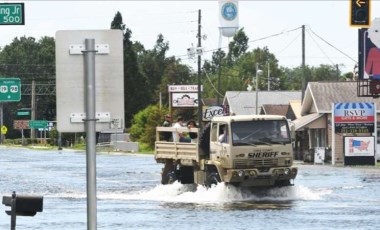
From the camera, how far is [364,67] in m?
60.9

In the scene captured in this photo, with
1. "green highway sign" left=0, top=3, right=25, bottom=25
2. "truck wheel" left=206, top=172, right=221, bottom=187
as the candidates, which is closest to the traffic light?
"truck wheel" left=206, top=172, right=221, bottom=187

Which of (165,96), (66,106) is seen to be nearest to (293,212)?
(66,106)

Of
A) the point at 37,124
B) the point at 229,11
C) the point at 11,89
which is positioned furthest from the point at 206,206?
the point at 37,124

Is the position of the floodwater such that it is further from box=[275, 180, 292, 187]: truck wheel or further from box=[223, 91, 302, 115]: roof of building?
box=[223, 91, 302, 115]: roof of building

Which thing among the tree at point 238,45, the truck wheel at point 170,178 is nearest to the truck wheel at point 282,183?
the truck wheel at point 170,178

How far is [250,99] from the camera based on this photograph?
10569 centimetres

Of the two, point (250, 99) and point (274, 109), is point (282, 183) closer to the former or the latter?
point (274, 109)

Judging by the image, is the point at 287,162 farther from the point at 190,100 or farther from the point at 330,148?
the point at 190,100

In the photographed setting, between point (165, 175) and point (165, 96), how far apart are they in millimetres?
117503

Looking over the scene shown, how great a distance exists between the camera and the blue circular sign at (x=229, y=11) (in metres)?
110

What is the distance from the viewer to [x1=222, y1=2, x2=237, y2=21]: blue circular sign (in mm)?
110250

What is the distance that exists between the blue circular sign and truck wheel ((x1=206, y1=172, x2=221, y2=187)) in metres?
81.5

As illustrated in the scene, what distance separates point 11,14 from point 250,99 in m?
82.7

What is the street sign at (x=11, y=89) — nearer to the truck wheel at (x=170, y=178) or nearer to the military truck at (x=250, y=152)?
the truck wheel at (x=170, y=178)
